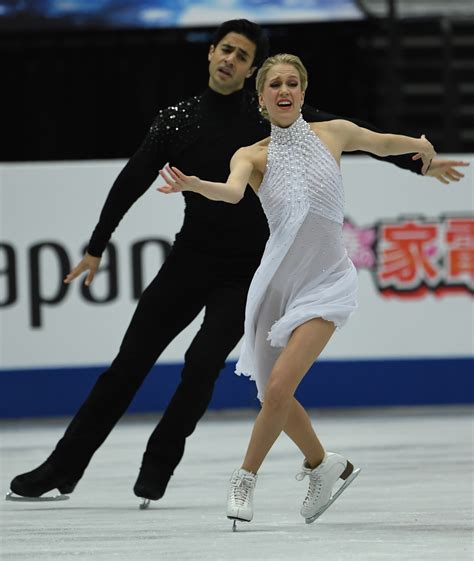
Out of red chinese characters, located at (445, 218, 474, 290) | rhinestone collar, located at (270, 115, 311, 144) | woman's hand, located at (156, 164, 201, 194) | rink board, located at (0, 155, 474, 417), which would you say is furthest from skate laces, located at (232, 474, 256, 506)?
red chinese characters, located at (445, 218, 474, 290)

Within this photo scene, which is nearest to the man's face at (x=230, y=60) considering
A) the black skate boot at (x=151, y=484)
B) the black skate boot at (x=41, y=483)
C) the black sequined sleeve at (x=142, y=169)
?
the black sequined sleeve at (x=142, y=169)

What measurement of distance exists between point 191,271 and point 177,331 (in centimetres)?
21

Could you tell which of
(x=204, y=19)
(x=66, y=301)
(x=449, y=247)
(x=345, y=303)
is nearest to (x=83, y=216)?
(x=66, y=301)

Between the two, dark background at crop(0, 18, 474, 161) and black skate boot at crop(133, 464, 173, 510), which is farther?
dark background at crop(0, 18, 474, 161)

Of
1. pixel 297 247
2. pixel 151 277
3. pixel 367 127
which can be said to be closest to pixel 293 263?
A: pixel 297 247

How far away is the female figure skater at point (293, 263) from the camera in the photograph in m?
3.89

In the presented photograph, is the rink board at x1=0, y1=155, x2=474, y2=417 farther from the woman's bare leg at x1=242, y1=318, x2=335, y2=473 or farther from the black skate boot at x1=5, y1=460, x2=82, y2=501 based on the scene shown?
the woman's bare leg at x1=242, y1=318, x2=335, y2=473

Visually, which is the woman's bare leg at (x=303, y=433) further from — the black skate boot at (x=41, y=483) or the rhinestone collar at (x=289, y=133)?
the black skate boot at (x=41, y=483)

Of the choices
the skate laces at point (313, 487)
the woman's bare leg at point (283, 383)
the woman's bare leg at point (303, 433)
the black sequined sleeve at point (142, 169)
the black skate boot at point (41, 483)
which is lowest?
the black skate boot at point (41, 483)

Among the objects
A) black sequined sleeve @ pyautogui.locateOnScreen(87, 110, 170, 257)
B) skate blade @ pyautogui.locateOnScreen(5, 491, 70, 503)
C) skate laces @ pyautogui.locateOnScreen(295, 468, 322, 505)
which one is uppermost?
black sequined sleeve @ pyautogui.locateOnScreen(87, 110, 170, 257)

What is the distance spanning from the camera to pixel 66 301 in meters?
7.47

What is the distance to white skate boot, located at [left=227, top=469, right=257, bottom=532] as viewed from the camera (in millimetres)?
3850

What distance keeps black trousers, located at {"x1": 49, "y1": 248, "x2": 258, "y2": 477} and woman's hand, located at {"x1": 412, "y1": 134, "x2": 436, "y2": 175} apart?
0.61 metres

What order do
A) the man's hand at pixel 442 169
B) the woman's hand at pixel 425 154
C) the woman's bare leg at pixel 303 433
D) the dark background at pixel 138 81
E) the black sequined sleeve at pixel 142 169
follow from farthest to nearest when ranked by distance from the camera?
1. the dark background at pixel 138 81
2. the black sequined sleeve at pixel 142 169
3. the man's hand at pixel 442 169
4. the woman's hand at pixel 425 154
5. the woman's bare leg at pixel 303 433
